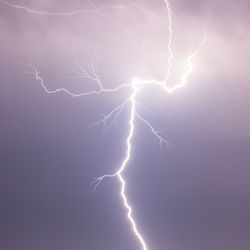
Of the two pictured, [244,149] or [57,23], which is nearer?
[57,23]

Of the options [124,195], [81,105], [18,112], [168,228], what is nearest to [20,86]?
[18,112]

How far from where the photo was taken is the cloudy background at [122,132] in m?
4.42

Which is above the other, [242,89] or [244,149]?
[242,89]

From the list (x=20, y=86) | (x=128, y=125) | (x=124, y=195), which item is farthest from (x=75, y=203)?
(x=20, y=86)

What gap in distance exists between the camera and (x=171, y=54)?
178 inches

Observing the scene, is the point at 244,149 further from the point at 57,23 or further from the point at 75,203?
the point at 57,23

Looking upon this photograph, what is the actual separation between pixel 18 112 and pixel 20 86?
31cm

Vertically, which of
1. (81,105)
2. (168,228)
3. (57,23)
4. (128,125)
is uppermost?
(57,23)

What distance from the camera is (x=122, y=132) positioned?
4582 mm

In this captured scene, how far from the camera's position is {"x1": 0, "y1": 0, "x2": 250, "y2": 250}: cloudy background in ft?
14.5

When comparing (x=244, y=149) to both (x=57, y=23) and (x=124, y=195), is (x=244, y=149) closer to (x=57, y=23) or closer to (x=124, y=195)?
(x=124, y=195)

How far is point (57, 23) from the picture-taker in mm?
4391

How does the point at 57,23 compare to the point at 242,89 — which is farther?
the point at 242,89

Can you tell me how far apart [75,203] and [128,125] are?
1146 millimetres
